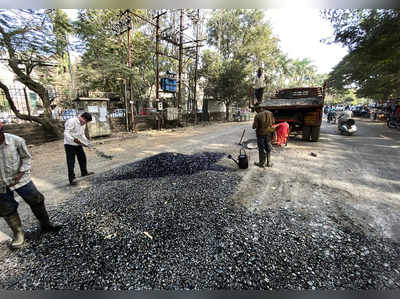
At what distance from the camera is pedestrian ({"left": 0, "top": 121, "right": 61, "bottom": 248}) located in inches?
→ 80.4

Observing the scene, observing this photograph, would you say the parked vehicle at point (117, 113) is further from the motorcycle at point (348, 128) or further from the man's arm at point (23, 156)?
the motorcycle at point (348, 128)

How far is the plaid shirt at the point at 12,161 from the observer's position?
2033mm

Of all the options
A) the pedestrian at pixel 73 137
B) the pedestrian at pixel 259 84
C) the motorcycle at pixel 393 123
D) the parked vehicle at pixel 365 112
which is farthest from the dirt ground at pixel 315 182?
the parked vehicle at pixel 365 112

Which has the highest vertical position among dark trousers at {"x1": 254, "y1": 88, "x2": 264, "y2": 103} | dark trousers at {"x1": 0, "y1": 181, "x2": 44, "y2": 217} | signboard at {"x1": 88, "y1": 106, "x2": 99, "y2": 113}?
dark trousers at {"x1": 254, "y1": 88, "x2": 264, "y2": 103}

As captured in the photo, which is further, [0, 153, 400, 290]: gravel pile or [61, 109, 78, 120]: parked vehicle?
[61, 109, 78, 120]: parked vehicle

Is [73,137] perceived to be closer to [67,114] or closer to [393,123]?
[67,114]

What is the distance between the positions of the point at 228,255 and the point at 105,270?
1.25m

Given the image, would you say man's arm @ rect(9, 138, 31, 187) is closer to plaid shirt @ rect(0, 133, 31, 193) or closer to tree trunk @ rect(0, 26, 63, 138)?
plaid shirt @ rect(0, 133, 31, 193)

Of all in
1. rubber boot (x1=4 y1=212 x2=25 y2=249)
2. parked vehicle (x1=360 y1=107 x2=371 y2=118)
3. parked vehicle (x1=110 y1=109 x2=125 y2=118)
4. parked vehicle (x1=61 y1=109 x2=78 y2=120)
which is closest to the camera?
rubber boot (x1=4 y1=212 x2=25 y2=249)

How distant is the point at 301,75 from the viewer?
53875 millimetres

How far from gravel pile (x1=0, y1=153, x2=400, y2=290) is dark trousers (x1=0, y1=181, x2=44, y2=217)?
1.44 feet

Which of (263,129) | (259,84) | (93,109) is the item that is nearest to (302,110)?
(259,84)

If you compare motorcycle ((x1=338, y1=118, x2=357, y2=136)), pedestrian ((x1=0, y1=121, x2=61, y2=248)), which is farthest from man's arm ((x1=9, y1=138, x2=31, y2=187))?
motorcycle ((x1=338, y1=118, x2=357, y2=136))

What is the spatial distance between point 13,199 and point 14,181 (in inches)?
12.1
